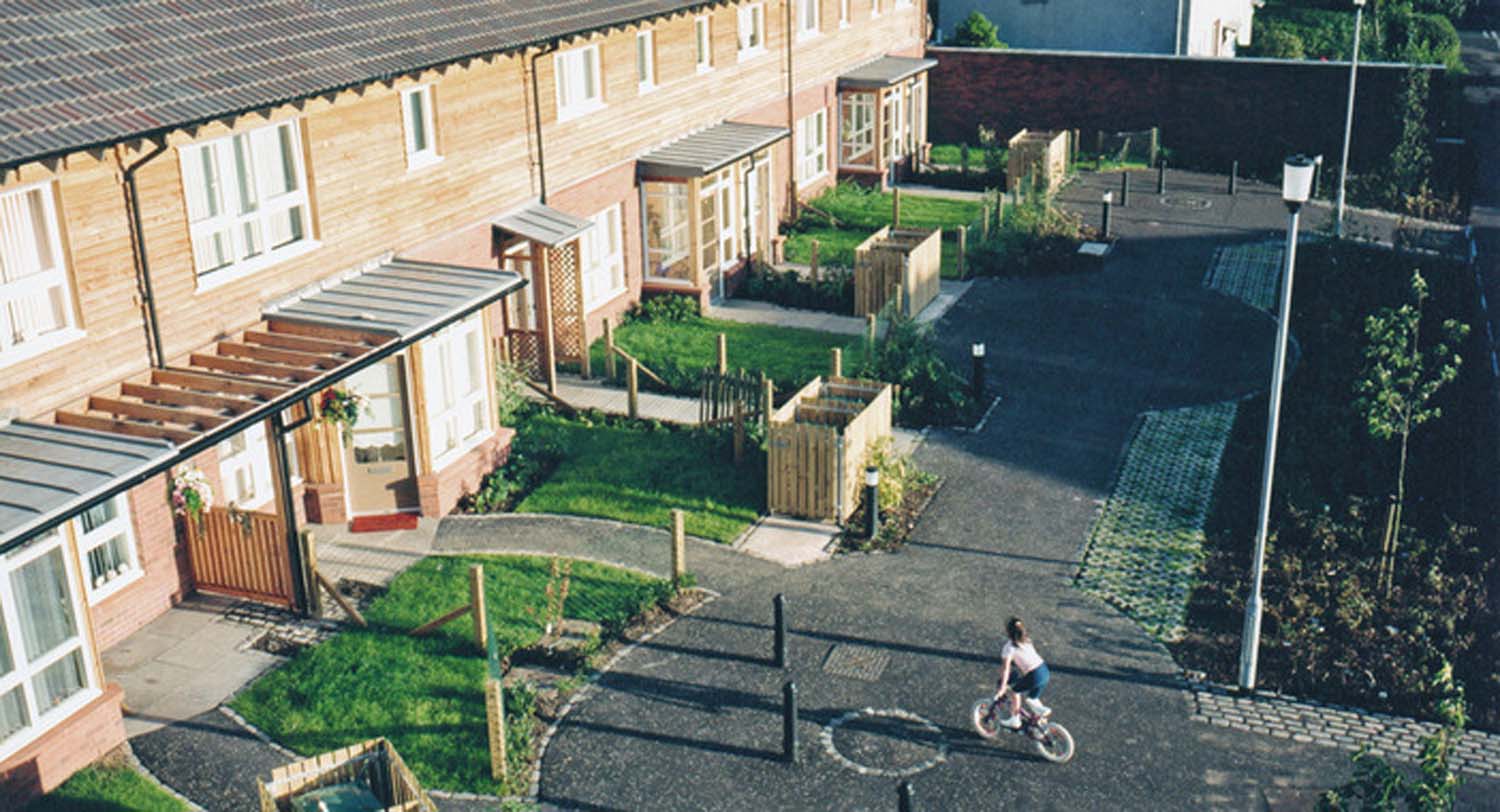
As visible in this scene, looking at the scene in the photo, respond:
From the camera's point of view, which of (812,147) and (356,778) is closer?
(356,778)

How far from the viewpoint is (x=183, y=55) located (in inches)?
623

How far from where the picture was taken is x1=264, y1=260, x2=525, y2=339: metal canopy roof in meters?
16.8

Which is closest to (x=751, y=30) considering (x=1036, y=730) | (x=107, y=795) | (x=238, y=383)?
(x=238, y=383)

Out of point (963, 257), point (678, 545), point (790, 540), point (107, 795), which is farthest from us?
point (963, 257)

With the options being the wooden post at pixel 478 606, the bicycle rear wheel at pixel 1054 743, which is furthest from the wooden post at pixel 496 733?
the bicycle rear wheel at pixel 1054 743

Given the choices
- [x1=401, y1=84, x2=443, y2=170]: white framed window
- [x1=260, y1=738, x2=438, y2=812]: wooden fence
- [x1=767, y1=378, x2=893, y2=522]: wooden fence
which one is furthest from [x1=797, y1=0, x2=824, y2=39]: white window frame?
[x1=260, y1=738, x2=438, y2=812]: wooden fence

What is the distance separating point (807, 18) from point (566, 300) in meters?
12.6

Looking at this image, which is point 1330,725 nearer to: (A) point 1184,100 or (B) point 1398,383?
(B) point 1398,383

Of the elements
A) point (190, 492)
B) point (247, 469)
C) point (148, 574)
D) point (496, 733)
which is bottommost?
point (496, 733)

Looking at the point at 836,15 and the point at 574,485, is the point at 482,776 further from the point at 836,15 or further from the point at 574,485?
the point at 836,15

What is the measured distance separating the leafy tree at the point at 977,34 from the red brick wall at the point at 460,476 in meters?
26.8

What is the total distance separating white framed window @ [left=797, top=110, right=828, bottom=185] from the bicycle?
69.1ft

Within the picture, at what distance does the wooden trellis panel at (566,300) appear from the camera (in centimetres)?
2369

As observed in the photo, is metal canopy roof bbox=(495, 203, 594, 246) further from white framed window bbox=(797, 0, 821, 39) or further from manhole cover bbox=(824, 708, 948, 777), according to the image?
white framed window bbox=(797, 0, 821, 39)
